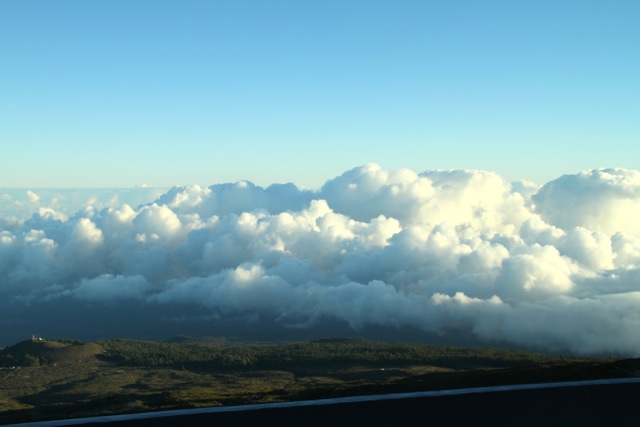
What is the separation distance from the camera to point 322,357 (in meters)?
70.2

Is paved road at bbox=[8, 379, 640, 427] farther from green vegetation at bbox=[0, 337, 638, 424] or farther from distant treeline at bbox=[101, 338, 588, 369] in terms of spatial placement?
distant treeline at bbox=[101, 338, 588, 369]

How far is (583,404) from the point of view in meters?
8.95

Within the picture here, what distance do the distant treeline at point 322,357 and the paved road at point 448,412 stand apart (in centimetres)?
4894

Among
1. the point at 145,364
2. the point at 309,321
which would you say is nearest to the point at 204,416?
the point at 145,364

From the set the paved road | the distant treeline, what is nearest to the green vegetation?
the distant treeline

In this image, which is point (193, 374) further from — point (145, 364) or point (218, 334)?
point (218, 334)

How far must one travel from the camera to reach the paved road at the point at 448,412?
323 inches

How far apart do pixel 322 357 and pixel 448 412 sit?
62942mm

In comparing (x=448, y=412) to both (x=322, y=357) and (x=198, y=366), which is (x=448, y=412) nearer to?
(x=322, y=357)

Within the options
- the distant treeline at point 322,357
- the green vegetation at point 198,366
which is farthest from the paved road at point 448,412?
the distant treeline at point 322,357

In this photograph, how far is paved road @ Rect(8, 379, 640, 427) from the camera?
821cm

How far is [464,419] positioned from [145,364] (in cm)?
7194

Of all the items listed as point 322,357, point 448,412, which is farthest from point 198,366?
point 448,412

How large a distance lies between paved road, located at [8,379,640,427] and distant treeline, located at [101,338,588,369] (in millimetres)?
48944
